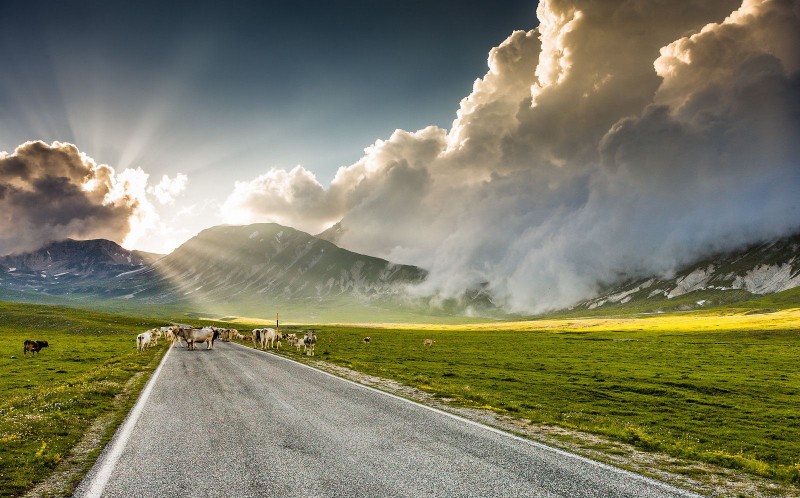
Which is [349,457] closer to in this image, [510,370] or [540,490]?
[540,490]

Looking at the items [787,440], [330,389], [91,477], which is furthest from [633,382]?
[91,477]

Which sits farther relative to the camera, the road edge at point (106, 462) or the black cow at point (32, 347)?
the black cow at point (32, 347)

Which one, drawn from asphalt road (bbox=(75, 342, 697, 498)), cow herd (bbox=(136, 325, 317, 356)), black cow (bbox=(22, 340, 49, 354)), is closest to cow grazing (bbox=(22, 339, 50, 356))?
black cow (bbox=(22, 340, 49, 354))

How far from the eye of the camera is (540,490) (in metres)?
8.39

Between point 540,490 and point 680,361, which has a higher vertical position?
point 540,490

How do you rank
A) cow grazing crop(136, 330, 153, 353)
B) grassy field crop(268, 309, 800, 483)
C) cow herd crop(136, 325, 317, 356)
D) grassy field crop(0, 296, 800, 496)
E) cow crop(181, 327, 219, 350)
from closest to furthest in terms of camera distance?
grassy field crop(0, 296, 800, 496)
grassy field crop(268, 309, 800, 483)
cow crop(181, 327, 219, 350)
cow herd crop(136, 325, 317, 356)
cow grazing crop(136, 330, 153, 353)

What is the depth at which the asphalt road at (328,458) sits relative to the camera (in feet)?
27.9

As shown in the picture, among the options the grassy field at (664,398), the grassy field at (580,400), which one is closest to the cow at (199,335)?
the grassy field at (580,400)

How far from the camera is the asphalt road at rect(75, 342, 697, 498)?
850 cm

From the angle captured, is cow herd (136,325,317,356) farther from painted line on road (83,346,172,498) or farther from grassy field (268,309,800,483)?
painted line on road (83,346,172,498)

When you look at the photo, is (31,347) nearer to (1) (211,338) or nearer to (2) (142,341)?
(2) (142,341)

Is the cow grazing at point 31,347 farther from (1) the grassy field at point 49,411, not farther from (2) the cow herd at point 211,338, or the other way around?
(1) the grassy field at point 49,411

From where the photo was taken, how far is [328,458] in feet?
34.1

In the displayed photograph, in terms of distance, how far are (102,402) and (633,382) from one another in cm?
4189
